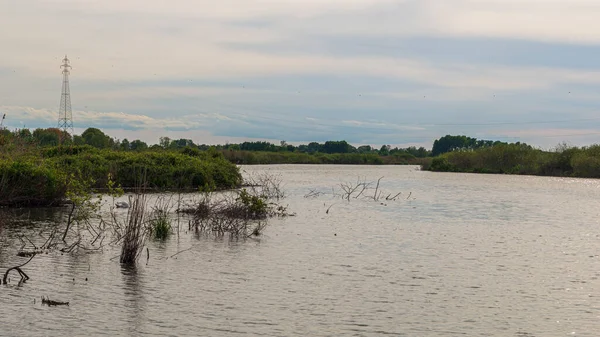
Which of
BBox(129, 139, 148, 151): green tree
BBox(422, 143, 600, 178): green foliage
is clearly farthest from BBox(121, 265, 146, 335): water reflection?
BBox(422, 143, 600, 178): green foliage

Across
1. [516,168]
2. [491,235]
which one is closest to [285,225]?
[491,235]

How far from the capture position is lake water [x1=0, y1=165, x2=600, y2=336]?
13219mm

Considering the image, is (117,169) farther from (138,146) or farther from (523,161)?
(523,161)

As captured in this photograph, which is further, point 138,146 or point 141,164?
point 138,146

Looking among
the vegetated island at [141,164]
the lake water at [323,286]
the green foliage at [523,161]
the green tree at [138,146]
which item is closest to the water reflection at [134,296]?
the lake water at [323,286]

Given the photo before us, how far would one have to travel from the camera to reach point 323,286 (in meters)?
16.9

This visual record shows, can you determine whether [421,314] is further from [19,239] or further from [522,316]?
[19,239]

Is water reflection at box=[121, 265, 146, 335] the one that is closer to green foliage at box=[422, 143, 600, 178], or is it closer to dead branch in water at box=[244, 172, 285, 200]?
dead branch in water at box=[244, 172, 285, 200]

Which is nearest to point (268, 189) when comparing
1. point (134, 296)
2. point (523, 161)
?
point (134, 296)

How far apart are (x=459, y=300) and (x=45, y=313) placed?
928 cm

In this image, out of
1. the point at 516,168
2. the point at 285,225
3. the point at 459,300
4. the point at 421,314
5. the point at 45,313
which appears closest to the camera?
the point at 45,313

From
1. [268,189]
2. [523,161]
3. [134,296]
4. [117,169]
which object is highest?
[523,161]

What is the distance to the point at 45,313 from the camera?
1326 cm

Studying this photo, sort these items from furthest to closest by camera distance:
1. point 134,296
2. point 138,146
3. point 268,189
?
point 138,146 → point 268,189 → point 134,296
